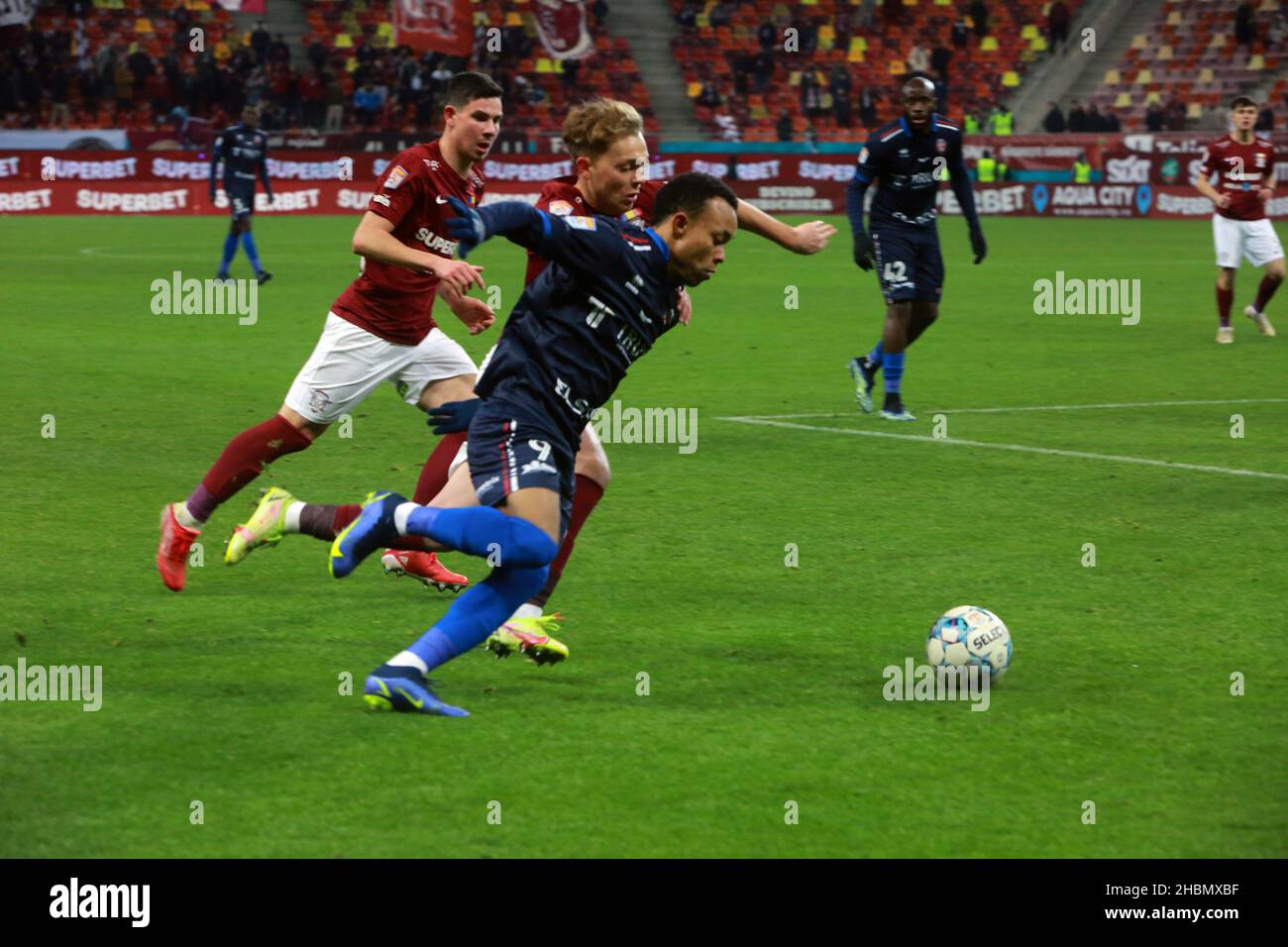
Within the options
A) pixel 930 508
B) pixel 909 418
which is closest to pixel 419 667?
pixel 930 508

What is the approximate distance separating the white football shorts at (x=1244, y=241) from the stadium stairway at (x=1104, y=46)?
90.2 ft

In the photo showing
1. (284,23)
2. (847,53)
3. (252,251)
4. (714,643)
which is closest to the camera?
(714,643)

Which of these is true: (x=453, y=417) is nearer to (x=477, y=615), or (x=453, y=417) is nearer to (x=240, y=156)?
(x=477, y=615)

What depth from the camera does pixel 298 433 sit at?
770 centimetres

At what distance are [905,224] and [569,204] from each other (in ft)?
19.7

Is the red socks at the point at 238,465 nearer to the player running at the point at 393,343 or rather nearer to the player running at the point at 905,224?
the player running at the point at 393,343

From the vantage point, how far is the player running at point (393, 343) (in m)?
7.45

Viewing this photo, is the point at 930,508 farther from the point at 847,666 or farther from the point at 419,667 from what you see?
the point at 419,667

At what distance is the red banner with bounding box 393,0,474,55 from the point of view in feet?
124

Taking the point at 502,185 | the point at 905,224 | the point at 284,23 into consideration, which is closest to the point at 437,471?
the point at 905,224

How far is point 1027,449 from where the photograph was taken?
→ 37.1 ft

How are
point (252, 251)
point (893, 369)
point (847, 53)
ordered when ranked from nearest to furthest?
point (893, 369) → point (252, 251) → point (847, 53)

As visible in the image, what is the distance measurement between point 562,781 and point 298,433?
10.3ft
